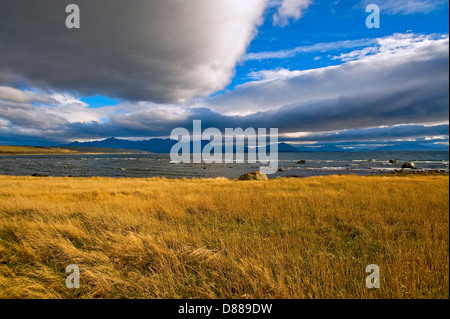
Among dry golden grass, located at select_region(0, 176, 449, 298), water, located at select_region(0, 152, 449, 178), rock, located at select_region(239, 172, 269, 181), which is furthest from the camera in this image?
water, located at select_region(0, 152, 449, 178)

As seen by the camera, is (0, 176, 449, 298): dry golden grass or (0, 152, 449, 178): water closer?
(0, 176, 449, 298): dry golden grass

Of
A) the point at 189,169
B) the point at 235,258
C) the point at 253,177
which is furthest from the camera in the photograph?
the point at 189,169

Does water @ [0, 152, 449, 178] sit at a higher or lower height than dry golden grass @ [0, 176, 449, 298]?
lower

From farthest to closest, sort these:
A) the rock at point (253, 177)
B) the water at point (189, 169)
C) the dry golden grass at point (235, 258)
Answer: the water at point (189, 169)
the rock at point (253, 177)
the dry golden grass at point (235, 258)

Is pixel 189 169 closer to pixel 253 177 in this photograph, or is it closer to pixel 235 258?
pixel 253 177

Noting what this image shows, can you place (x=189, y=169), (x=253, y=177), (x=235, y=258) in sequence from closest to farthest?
(x=235, y=258) → (x=253, y=177) → (x=189, y=169)

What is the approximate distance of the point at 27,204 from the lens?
1074 centimetres

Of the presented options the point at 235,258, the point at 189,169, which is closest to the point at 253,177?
the point at 235,258

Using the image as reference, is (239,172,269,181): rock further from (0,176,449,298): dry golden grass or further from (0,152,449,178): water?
(0,176,449,298): dry golden grass

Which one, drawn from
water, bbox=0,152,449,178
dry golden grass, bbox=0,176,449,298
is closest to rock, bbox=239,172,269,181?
water, bbox=0,152,449,178

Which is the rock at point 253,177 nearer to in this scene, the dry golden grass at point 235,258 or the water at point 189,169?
the water at point 189,169

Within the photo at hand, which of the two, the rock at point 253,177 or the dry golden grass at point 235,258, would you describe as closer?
the dry golden grass at point 235,258

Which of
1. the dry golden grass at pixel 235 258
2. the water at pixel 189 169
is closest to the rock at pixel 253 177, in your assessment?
the water at pixel 189 169

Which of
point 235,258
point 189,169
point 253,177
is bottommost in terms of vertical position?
point 189,169
